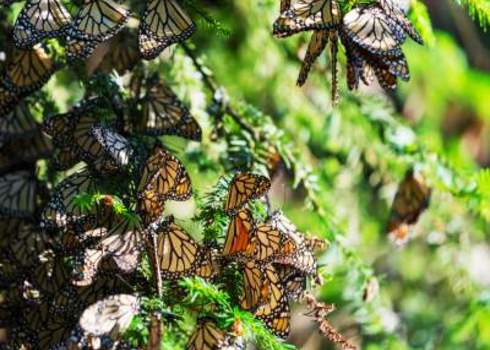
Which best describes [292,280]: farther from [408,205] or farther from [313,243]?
[408,205]

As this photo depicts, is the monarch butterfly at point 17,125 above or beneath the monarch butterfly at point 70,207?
above

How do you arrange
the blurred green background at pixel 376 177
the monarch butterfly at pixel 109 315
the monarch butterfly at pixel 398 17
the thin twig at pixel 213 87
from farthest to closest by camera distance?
the blurred green background at pixel 376 177, the thin twig at pixel 213 87, the monarch butterfly at pixel 398 17, the monarch butterfly at pixel 109 315

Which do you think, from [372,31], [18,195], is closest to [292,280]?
[372,31]

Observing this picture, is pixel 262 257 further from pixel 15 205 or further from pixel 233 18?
pixel 233 18

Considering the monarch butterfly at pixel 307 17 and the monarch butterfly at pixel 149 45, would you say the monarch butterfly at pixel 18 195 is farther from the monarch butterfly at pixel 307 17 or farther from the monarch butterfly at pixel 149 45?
the monarch butterfly at pixel 307 17

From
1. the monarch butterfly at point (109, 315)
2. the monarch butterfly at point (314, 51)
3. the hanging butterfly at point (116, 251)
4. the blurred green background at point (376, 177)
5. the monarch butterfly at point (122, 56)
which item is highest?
the blurred green background at point (376, 177)

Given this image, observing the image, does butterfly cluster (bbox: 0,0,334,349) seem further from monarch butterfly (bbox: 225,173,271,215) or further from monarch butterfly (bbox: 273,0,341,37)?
monarch butterfly (bbox: 273,0,341,37)

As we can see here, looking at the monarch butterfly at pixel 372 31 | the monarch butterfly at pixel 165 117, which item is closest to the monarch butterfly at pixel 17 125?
the monarch butterfly at pixel 165 117
